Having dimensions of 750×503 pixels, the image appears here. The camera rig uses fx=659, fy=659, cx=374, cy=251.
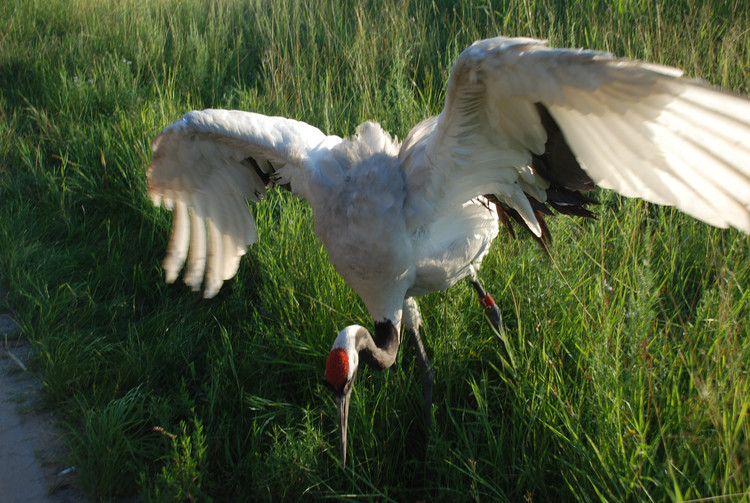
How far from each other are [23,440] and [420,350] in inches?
79.0

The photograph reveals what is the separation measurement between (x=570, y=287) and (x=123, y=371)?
233 cm

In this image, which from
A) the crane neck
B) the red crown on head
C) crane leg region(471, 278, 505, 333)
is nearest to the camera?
the red crown on head

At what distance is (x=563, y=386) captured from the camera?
2570 millimetres

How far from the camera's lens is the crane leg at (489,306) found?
10.3 feet

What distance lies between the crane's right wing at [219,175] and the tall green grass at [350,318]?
→ 0.24m

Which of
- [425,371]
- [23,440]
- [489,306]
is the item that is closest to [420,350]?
[425,371]

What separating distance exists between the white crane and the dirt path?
3.27 feet

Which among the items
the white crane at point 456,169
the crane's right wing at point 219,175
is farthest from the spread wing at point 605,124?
the crane's right wing at point 219,175

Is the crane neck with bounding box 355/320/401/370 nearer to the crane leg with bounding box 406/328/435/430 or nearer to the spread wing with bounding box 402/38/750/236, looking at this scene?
the crane leg with bounding box 406/328/435/430

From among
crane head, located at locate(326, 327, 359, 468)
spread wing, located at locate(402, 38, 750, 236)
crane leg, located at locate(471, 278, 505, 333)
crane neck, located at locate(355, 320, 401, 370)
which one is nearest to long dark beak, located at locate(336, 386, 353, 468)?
crane head, located at locate(326, 327, 359, 468)

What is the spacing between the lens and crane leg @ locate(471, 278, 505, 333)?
314 cm

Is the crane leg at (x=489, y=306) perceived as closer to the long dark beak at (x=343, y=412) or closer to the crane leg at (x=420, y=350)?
the crane leg at (x=420, y=350)

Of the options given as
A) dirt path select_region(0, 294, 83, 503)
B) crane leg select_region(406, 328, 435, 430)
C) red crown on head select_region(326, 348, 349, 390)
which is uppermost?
red crown on head select_region(326, 348, 349, 390)

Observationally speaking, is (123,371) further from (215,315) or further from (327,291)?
(327,291)
